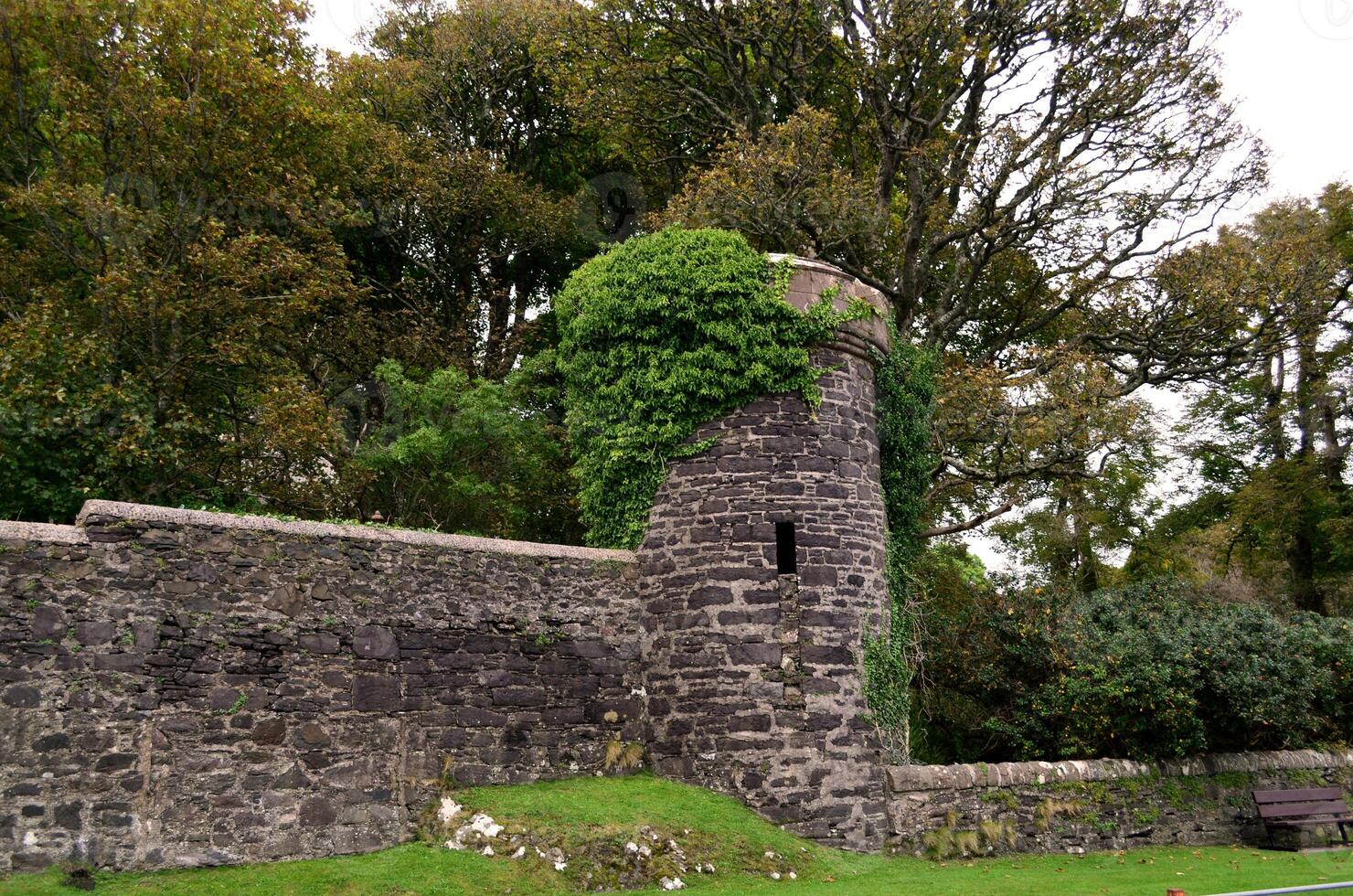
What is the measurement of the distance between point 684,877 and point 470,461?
30.9ft

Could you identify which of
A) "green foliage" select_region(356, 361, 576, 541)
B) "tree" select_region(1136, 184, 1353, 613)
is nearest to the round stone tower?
"green foliage" select_region(356, 361, 576, 541)

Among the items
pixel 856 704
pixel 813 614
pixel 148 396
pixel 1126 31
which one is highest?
pixel 1126 31

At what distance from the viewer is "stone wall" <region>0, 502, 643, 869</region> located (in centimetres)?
873

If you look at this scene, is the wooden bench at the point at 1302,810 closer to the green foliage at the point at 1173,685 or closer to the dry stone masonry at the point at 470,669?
the dry stone masonry at the point at 470,669

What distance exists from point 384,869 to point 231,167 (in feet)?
40.2

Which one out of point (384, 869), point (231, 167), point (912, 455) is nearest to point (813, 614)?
point (912, 455)

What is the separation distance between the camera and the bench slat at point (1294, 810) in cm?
1384

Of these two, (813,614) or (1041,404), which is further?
(1041,404)

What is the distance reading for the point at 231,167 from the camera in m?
16.8

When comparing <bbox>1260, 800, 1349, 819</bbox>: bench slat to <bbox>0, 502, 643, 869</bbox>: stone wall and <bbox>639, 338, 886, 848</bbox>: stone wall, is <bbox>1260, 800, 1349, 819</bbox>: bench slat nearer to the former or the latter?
<bbox>639, 338, 886, 848</bbox>: stone wall

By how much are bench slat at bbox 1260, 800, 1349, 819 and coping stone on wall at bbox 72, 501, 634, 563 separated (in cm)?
940

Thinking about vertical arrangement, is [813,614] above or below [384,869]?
above

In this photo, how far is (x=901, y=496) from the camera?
1387cm

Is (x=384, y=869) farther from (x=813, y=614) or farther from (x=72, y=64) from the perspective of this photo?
(x=72, y=64)
